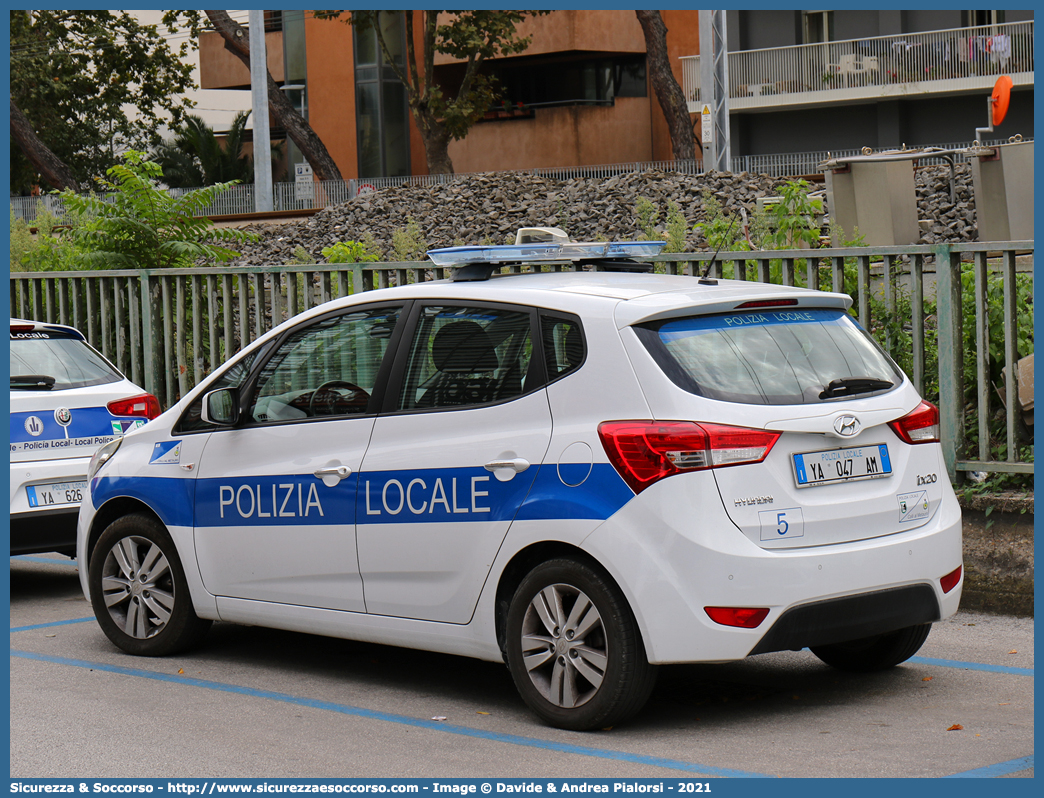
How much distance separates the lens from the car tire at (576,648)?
5.16m

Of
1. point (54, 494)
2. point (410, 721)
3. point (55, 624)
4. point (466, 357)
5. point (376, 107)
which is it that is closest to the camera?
point (410, 721)

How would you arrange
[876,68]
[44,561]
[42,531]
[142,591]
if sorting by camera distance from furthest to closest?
1. [876,68]
2. [44,561]
3. [42,531]
4. [142,591]

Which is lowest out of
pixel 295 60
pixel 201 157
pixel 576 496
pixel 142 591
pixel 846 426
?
pixel 142 591

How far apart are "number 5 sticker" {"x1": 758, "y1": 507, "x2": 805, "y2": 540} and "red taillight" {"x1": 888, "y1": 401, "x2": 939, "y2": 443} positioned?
2.15 ft

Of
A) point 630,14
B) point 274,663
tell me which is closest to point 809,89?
point 630,14

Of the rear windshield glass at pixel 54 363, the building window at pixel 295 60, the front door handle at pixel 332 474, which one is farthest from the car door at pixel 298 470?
the building window at pixel 295 60

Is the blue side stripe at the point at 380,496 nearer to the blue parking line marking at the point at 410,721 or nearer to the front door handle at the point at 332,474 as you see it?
the front door handle at the point at 332,474

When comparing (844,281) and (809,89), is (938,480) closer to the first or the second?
(844,281)

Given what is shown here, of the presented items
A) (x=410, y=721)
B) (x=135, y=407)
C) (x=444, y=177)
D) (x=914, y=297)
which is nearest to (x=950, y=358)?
(x=914, y=297)

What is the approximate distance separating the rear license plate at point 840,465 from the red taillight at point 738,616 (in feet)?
1.66

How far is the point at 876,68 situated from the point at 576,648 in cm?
3864

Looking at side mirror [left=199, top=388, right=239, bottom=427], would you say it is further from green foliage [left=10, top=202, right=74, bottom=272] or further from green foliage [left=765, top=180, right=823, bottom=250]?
green foliage [left=10, top=202, right=74, bottom=272]

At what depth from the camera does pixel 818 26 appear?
141 ft

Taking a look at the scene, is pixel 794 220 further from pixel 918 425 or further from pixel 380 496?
pixel 380 496
